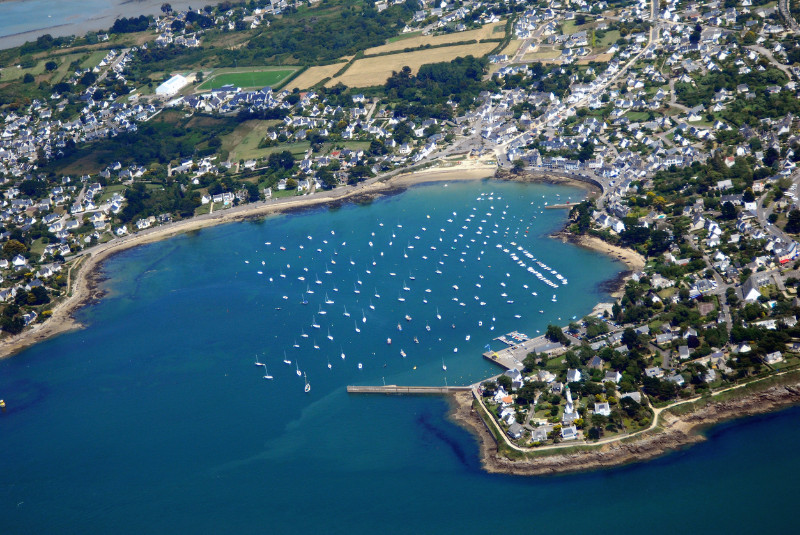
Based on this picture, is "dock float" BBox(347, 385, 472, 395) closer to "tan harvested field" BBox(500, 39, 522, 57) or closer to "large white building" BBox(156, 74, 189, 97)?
"tan harvested field" BBox(500, 39, 522, 57)

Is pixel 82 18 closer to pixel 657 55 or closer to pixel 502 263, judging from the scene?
pixel 657 55

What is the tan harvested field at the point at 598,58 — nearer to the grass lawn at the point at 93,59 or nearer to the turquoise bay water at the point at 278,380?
the turquoise bay water at the point at 278,380

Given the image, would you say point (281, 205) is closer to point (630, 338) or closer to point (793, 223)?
point (630, 338)

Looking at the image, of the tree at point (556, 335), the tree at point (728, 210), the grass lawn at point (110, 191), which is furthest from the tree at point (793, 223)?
the grass lawn at point (110, 191)

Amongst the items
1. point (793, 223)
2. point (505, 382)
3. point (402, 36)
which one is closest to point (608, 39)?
point (402, 36)

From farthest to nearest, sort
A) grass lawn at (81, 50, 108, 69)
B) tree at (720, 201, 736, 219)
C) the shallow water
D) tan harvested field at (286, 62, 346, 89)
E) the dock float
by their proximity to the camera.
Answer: the shallow water, grass lawn at (81, 50, 108, 69), tan harvested field at (286, 62, 346, 89), tree at (720, 201, 736, 219), the dock float

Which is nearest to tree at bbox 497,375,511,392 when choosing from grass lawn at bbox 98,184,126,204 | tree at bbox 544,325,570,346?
tree at bbox 544,325,570,346
